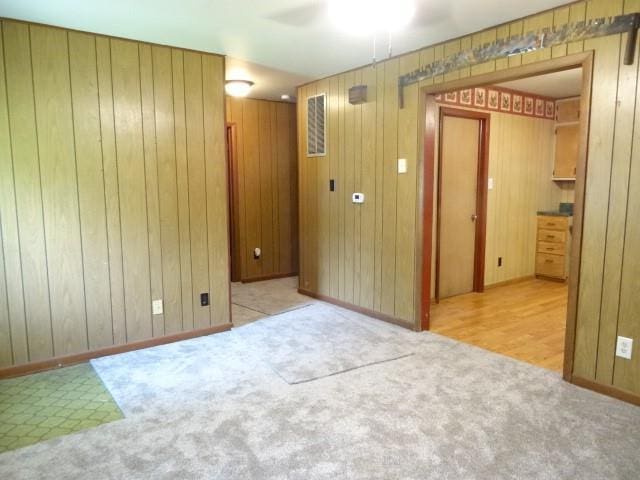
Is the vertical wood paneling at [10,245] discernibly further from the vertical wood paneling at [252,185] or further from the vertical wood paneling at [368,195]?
the vertical wood paneling at [252,185]

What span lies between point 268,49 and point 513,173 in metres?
3.59

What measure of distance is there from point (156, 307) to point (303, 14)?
2527 mm

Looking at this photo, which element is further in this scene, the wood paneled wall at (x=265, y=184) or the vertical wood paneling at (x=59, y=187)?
the wood paneled wall at (x=265, y=184)

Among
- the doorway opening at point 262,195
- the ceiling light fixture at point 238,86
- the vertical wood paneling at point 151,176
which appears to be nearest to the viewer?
the vertical wood paneling at point 151,176

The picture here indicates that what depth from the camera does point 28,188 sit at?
312 centimetres

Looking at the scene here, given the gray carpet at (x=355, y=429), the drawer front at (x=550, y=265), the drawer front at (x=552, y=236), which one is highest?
the drawer front at (x=552, y=236)

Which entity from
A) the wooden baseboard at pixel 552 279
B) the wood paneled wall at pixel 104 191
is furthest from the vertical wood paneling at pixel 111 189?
the wooden baseboard at pixel 552 279

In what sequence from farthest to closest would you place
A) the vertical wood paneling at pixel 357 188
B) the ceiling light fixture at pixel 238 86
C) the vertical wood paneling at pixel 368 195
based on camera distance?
the ceiling light fixture at pixel 238 86, the vertical wood paneling at pixel 357 188, the vertical wood paneling at pixel 368 195

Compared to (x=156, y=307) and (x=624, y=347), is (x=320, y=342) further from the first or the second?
(x=624, y=347)

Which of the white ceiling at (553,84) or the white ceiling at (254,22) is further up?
the white ceiling at (553,84)

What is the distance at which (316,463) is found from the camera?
2.11 m

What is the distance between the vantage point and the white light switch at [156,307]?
3699mm

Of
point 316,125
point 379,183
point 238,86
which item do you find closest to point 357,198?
point 379,183

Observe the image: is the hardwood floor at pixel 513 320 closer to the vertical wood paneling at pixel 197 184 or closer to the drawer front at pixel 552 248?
the drawer front at pixel 552 248
